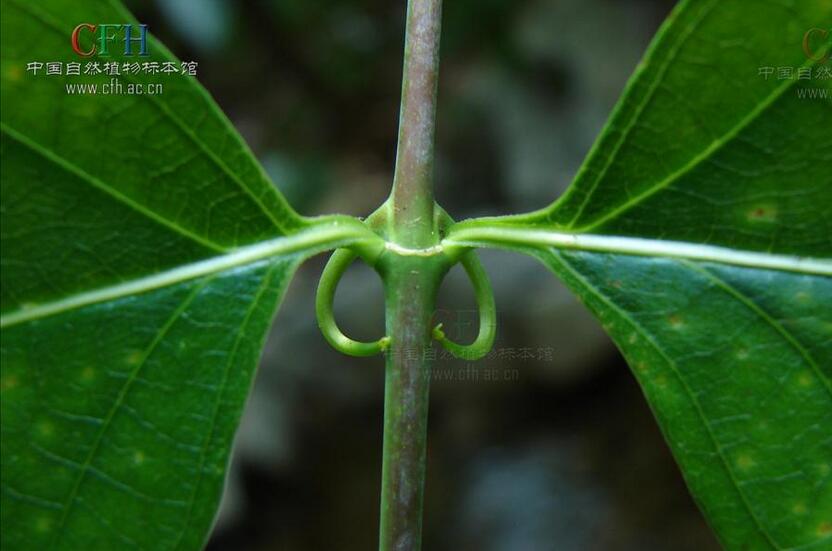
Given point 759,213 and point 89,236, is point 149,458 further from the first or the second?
point 759,213

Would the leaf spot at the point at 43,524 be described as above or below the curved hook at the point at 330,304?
below

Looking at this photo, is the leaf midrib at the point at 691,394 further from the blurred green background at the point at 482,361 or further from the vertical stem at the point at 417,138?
the blurred green background at the point at 482,361

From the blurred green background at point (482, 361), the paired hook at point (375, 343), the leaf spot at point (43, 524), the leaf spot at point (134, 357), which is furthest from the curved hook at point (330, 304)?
the blurred green background at point (482, 361)

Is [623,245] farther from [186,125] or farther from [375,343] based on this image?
[186,125]

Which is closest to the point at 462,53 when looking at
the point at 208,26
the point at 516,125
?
the point at 516,125

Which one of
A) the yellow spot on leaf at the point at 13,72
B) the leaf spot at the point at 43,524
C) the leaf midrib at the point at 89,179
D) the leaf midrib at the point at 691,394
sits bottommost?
the leaf spot at the point at 43,524

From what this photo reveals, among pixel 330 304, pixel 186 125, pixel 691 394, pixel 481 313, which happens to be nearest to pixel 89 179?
pixel 186 125
